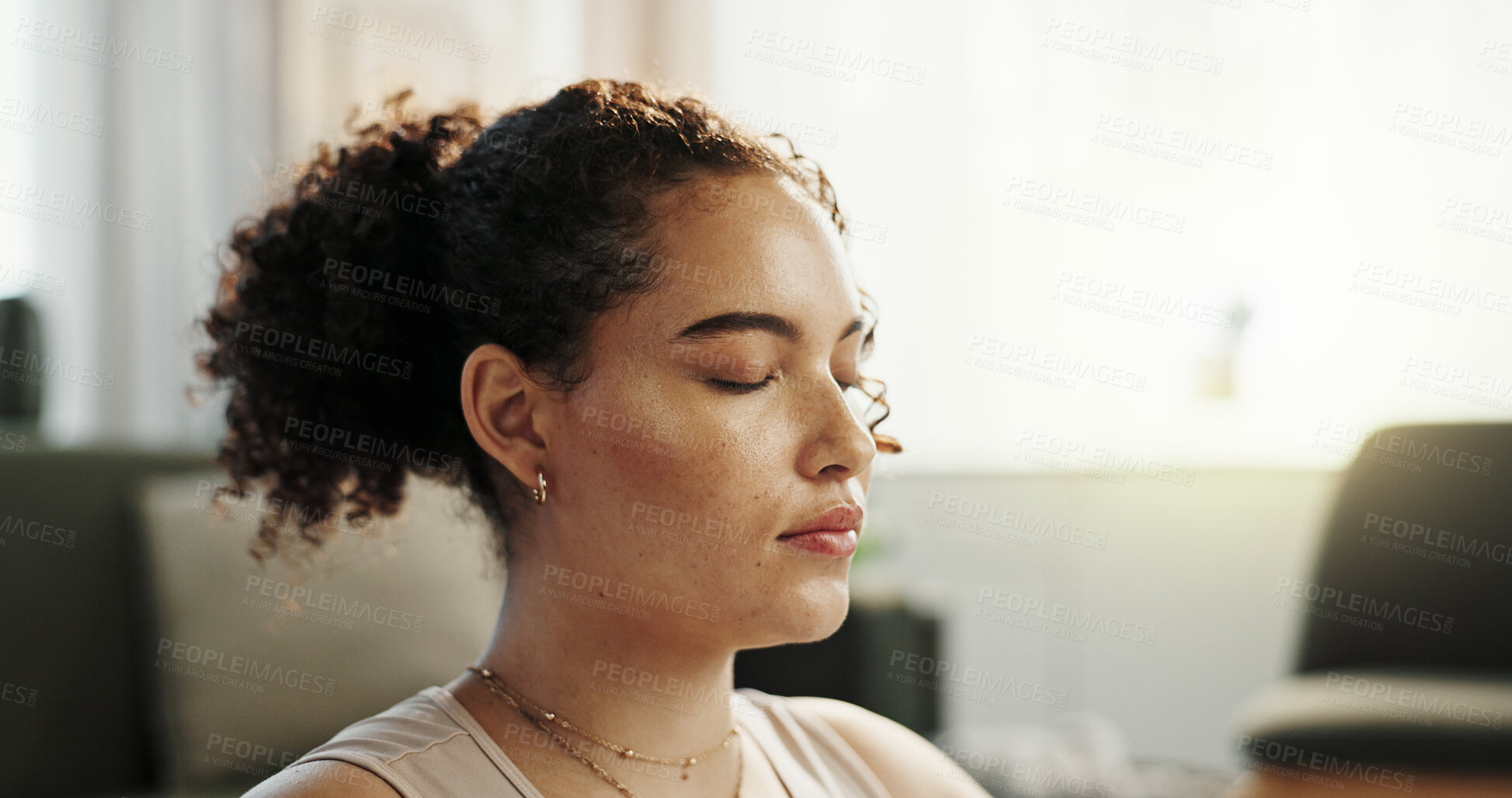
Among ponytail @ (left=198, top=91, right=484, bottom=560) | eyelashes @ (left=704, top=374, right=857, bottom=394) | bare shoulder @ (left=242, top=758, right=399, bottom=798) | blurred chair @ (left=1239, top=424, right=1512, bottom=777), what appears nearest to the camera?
bare shoulder @ (left=242, top=758, right=399, bottom=798)

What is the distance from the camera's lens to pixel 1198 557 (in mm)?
3287

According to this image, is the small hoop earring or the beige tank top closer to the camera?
the beige tank top

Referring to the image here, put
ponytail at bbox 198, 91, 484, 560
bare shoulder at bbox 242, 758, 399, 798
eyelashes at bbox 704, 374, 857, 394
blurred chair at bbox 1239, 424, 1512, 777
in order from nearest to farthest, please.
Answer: bare shoulder at bbox 242, 758, 399, 798 → eyelashes at bbox 704, 374, 857, 394 → ponytail at bbox 198, 91, 484, 560 → blurred chair at bbox 1239, 424, 1512, 777

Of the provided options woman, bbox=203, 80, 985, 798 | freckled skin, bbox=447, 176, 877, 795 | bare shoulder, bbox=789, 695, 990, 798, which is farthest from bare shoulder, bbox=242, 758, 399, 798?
bare shoulder, bbox=789, 695, 990, 798

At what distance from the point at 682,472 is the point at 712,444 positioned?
0.04 metres

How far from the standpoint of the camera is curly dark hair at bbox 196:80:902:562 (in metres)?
1.05

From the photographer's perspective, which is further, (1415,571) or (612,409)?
(1415,571)

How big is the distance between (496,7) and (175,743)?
286 centimetres

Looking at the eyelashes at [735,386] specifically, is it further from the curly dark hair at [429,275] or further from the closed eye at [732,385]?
the curly dark hair at [429,275]

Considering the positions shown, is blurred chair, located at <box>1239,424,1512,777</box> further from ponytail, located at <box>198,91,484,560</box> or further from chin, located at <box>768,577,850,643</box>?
ponytail, located at <box>198,91,484,560</box>

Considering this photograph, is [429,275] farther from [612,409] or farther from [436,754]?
[436,754]

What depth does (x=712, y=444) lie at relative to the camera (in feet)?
3.25

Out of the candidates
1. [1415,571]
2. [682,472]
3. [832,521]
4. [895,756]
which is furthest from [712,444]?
[1415,571]

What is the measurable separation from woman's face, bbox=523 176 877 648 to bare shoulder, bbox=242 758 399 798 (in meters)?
0.23
